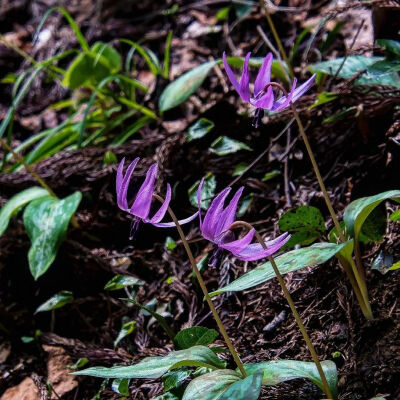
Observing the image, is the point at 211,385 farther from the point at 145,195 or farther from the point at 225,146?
the point at 225,146

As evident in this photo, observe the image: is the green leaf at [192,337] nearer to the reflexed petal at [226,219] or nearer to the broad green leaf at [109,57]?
the reflexed petal at [226,219]

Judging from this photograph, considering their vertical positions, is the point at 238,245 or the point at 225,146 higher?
the point at 238,245

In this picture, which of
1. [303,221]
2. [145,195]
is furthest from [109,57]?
[145,195]

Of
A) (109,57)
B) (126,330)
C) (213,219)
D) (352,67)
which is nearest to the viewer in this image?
(213,219)

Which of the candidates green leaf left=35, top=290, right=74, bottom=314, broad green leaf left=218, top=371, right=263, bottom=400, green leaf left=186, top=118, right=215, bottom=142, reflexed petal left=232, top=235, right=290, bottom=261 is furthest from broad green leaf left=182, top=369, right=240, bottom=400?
green leaf left=186, top=118, right=215, bottom=142

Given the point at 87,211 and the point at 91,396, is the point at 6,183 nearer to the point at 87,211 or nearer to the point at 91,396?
the point at 87,211

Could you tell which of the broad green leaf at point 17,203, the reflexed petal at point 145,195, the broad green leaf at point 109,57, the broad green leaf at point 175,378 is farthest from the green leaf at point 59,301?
the broad green leaf at point 109,57
